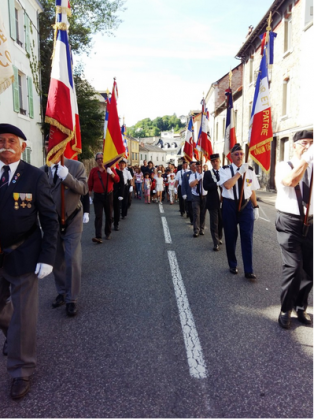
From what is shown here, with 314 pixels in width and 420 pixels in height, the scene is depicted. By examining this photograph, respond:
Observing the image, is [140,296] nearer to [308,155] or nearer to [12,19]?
[308,155]

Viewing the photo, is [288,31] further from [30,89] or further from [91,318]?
[91,318]

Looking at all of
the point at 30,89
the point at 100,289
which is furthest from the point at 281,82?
the point at 100,289

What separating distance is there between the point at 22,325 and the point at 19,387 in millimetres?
445

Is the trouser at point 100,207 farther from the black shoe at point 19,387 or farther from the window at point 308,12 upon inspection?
the window at point 308,12

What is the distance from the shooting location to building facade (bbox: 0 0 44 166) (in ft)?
48.7

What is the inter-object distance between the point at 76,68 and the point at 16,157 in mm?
25363

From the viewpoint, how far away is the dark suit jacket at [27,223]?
2.86m

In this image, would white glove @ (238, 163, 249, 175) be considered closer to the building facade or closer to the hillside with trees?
the building facade

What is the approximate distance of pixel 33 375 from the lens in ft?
9.77

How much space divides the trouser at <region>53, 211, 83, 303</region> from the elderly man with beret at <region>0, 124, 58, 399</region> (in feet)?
4.20

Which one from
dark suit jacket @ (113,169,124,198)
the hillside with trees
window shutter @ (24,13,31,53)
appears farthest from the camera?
the hillside with trees

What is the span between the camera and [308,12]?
1781cm

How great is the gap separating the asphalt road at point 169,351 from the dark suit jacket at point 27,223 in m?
0.94

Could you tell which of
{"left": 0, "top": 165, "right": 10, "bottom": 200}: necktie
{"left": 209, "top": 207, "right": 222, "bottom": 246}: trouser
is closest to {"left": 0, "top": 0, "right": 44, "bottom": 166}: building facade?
{"left": 209, "top": 207, "right": 222, "bottom": 246}: trouser
